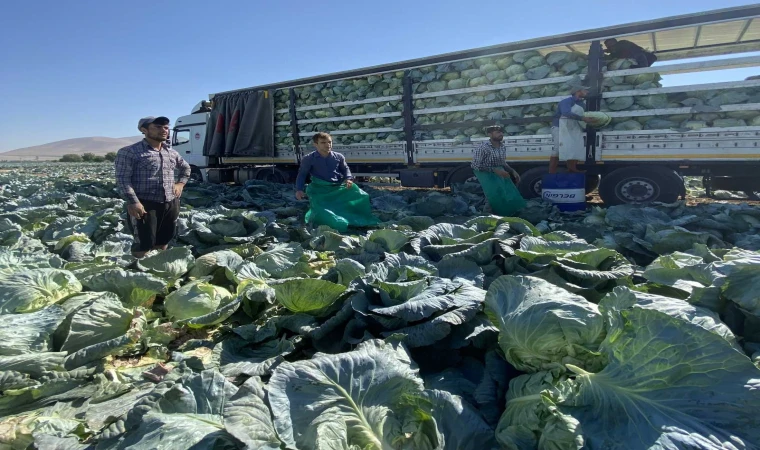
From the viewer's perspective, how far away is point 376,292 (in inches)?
106

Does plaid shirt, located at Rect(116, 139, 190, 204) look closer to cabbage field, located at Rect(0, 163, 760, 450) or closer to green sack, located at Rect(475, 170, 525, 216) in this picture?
cabbage field, located at Rect(0, 163, 760, 450)

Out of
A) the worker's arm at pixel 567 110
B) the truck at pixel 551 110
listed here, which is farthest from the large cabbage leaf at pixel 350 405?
the truck at pixel 551 110

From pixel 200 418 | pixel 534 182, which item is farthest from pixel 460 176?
pixel 200 418

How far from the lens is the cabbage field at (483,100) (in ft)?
24.9

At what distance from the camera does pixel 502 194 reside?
7121 mm

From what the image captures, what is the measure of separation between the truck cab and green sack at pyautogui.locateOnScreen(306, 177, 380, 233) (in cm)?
1057

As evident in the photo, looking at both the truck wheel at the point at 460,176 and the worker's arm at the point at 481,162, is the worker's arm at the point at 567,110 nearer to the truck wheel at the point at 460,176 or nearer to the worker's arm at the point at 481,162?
the worker's arm at the point at 481,162

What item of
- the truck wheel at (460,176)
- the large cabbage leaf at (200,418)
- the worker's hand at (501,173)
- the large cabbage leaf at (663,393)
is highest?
the worker's hand at (501,173)

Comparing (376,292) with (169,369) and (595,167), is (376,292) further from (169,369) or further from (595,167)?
(595,167)

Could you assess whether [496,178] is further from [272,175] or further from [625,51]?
[272,175]

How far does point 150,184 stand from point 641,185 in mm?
8519

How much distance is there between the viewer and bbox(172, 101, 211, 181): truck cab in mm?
15805

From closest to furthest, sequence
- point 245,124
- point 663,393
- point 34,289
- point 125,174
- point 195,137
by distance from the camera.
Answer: point 663,393 < point 34,289 < point 125,174 < point 245,124 < point 195,137

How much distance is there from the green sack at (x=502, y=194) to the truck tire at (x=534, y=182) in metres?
2.36
